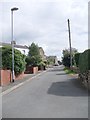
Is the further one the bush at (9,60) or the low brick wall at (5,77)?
the bush at (9,60)

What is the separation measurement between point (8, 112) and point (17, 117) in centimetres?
134

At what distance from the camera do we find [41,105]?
44.9ft

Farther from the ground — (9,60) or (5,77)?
(9,60)

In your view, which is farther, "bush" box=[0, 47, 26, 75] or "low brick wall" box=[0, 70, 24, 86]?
"bush" box=[0, 47, 26, 75]

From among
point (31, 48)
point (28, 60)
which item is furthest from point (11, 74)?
point (31, 48)

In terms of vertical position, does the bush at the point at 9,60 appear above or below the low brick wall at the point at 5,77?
above

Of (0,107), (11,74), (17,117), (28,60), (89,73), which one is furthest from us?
(28,60)

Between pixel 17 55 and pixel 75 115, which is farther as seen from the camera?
pixel 17 55

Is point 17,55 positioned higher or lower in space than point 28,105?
higher

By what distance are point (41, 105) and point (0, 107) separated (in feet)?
5.51

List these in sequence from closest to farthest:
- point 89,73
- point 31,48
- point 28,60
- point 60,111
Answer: point 60,111
point 89,73
point 28,60
point 31,48

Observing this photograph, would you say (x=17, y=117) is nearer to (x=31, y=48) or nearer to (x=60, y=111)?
(x=60, y=111)

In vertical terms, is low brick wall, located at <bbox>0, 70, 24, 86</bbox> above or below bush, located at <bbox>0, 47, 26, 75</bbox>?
below

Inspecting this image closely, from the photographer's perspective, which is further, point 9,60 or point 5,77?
point 9,60
